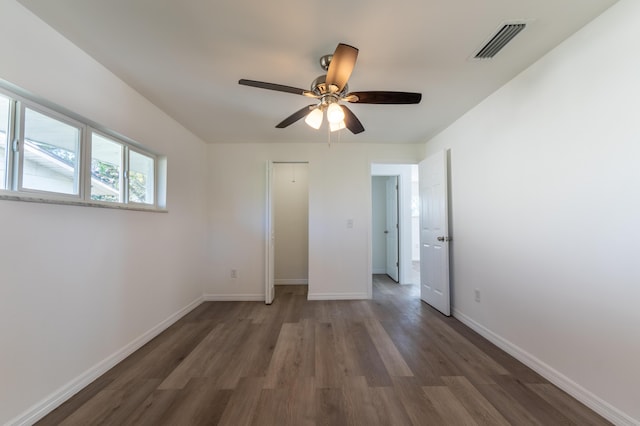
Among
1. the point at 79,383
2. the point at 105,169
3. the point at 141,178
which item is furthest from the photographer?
the point at 141,178

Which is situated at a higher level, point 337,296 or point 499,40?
point 499,40

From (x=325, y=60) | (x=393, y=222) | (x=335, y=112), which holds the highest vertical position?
(x=325, y=60)

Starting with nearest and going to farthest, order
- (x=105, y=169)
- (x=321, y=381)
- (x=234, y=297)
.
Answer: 1. (x=321, y=381)
2. (x=105, y=169)
3. (x=234, y=297)

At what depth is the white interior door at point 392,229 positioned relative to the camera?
5.04m

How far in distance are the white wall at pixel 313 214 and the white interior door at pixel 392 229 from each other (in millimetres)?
1327

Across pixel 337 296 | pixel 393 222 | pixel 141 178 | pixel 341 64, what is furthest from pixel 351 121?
pixel 393 222

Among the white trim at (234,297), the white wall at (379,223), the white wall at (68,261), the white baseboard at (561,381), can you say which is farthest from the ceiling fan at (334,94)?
the white wall at (379,223)

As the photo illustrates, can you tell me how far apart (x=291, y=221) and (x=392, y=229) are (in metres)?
2.07

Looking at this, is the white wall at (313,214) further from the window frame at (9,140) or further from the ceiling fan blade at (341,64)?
the window frame at (9,140)

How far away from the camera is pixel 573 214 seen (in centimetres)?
171

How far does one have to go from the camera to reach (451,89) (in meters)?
2.34

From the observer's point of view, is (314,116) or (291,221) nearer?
(314,116)

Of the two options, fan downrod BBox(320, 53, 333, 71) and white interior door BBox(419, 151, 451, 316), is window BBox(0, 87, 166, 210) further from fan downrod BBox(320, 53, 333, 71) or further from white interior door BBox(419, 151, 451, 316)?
white interior door BBox(419, 151, 451, 316)

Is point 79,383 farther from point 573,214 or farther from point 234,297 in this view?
point 573,214
